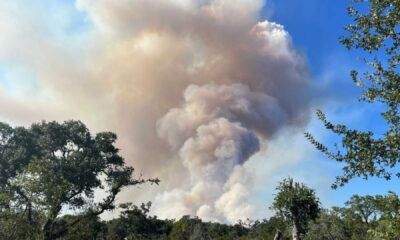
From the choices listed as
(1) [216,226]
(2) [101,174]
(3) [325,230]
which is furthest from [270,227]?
(2) [101,174]

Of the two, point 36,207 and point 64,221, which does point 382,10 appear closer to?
point 36,207

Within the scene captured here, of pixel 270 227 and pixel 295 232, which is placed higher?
pixel 270 227

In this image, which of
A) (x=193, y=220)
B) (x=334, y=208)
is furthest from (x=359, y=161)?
(x=193, y=220)

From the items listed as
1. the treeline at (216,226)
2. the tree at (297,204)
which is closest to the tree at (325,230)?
the treeline at (216,226)

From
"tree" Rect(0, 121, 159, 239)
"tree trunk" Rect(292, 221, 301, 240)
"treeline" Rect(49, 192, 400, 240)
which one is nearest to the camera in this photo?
"treeline" Rect(49, 192, 400, 240)

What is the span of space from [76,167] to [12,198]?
75.2ft

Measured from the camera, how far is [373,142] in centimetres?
1188

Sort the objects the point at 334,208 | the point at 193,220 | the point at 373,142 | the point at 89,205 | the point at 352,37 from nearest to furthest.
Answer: the point at 373,142 → the point at 352,37 → the point at 89,205 → the point at 334,208 → the point at 193,220

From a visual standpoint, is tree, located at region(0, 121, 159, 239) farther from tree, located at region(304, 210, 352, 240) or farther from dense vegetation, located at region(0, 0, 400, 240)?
tree, located at region(304, 210, 352, 240)

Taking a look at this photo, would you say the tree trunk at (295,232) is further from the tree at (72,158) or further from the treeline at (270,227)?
the tree at (72,158)

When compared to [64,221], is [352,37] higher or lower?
lower

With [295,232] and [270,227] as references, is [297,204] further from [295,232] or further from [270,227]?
[270,227]

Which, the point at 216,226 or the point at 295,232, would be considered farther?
the point at 216,226

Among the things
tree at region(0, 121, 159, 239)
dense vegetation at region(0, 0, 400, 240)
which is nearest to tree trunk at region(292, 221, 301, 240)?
dense vegetation at region(0, 0, 400, 240)
